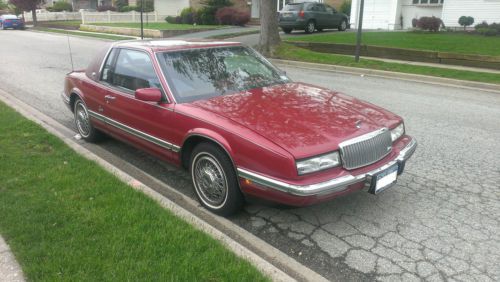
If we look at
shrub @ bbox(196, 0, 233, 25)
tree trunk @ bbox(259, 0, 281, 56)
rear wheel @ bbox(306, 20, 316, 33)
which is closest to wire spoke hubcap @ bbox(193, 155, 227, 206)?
tree trunk @ bbox(259, 0, 281, 56)

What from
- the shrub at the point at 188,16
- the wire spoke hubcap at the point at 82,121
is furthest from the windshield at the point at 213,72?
the shrub at the point at 188,16

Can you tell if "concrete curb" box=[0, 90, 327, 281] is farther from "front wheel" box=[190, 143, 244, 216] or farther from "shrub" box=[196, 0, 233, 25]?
"shrub" box=[196, 0, 233, 25]

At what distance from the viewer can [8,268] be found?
294 centimetres

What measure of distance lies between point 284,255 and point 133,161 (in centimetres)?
288

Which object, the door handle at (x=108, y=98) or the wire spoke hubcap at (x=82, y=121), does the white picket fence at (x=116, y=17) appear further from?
the door handle at (x=108, y=98)

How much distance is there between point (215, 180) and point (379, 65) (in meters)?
10.8

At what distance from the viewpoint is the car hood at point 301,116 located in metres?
3.41

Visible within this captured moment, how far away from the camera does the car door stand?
4.34m

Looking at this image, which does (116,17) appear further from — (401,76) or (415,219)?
(415,219)

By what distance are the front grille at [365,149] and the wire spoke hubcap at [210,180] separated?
3.50 ft

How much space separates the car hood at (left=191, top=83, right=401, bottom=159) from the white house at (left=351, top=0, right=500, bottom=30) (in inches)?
813

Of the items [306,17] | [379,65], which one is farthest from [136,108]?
[306,17]

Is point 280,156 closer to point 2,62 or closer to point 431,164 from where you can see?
point 431,164

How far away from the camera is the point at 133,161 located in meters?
5.49
